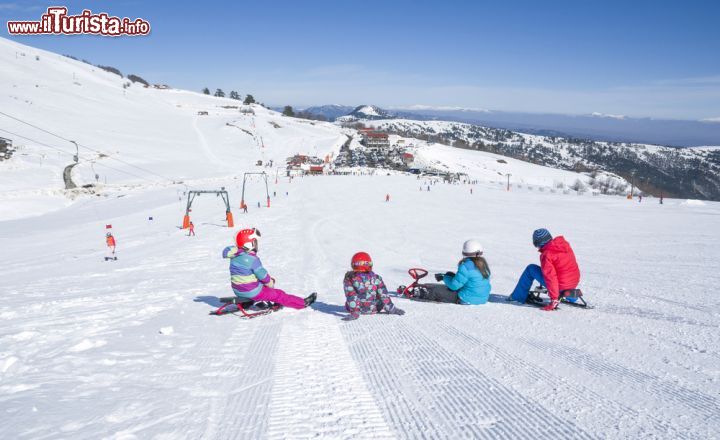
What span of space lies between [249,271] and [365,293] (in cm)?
198

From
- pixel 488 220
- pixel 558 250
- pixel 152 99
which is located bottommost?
pixel 488 220

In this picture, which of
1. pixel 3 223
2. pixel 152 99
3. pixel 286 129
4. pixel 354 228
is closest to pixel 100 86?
pixel 152 99

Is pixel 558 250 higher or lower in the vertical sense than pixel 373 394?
higher

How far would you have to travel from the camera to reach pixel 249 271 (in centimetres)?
690

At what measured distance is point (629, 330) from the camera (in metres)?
5.65

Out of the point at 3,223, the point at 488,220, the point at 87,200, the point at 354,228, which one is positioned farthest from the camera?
the point at 87,200

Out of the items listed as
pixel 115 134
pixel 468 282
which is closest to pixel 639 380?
pixel 468 282

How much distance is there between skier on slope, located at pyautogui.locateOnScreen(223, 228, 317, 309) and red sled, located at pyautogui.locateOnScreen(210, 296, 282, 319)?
0.34 feet

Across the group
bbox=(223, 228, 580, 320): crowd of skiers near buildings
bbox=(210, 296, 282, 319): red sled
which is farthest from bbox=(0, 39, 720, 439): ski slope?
bbox=(223, 228, 580, 320): crowd of skiers near buildings

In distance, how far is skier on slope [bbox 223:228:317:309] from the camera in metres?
6.79

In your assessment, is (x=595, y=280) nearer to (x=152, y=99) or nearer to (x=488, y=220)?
(x=488, y=220)

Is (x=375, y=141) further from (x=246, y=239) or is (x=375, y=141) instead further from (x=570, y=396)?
(x=570, y=396)

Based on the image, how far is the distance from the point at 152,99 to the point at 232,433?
169592 millimetres

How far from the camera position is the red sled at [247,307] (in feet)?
22.9
